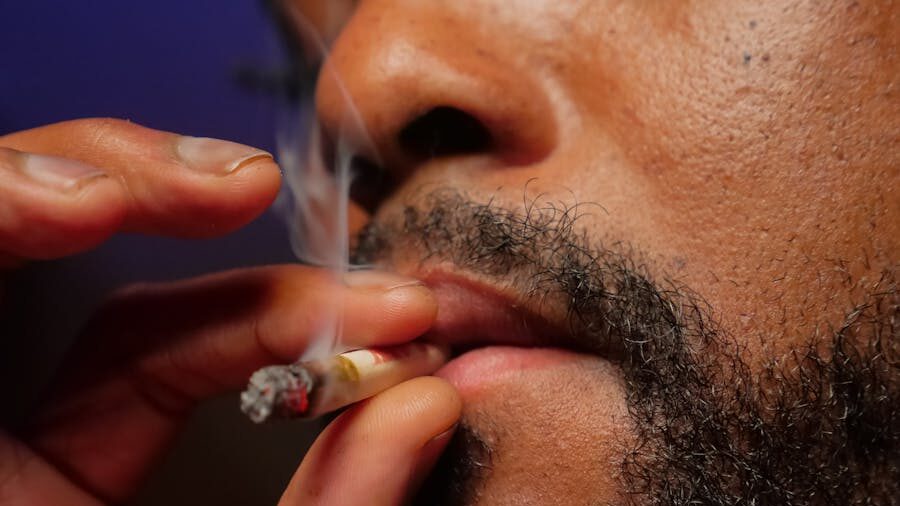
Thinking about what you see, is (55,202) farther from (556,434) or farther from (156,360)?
(556,434)

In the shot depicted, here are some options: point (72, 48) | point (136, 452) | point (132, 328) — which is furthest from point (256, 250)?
point (72, 48)

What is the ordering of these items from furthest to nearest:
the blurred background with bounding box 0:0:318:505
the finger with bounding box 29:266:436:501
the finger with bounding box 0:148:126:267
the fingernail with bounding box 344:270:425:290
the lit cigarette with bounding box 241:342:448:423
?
the blurred background with bounding box 0:0:318:505
the finger with bounding box 29:266:436:501
the fingernail with bounding box 344:270:425:290
the finger with bounding box 0:148:126:267
the lit cigarette with bounding box 241:342:448:423

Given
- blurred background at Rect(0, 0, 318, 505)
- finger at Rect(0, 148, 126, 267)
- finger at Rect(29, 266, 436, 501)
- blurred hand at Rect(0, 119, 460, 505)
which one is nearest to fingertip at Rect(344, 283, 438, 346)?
blurred hand at Rect(0, 119, 460, 505)

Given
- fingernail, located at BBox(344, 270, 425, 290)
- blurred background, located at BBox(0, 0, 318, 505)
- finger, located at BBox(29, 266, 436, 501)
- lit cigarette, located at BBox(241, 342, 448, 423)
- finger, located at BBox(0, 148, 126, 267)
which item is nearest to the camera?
lit cigarette, located at BBox(241, 342, 448, 423)

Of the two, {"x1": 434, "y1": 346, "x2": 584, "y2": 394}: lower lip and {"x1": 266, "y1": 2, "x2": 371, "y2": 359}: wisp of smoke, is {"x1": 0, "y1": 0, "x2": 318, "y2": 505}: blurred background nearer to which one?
{"x1": 266, "y1": 2, "x2": 371, "y2": 359}: wisp of smoke

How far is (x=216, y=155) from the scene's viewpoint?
2.60ft

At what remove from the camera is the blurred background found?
46.6 inches

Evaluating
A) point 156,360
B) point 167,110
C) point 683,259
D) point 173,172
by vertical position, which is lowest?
point 156,360

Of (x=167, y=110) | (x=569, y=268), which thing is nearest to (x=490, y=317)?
(x=569, y=268)

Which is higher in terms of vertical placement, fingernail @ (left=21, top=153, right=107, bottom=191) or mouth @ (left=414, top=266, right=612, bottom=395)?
mouth @ (left=414, top=266, right=612, bottom=395)

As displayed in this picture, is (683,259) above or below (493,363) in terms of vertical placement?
above

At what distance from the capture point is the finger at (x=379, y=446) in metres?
0.73

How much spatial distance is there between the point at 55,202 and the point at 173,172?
0.43ft

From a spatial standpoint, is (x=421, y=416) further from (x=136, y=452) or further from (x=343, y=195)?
(x=136, y=452)
